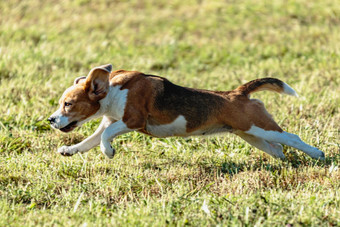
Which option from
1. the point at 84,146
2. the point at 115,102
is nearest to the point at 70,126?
the point at 84,146

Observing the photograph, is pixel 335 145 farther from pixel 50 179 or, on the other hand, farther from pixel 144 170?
pixel 50 179

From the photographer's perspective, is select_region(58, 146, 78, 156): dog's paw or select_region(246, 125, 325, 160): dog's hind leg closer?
select_region(246, 125, 325, 160): dog's hind leg

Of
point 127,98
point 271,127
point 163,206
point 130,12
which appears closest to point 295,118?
point 271,127

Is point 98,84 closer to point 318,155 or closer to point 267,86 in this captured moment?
point 267,86

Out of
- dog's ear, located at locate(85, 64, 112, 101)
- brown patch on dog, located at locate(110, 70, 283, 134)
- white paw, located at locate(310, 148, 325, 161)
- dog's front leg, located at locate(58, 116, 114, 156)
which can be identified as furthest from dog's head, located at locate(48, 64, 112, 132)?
white paw, located at locate(310, 148, 325, 161)

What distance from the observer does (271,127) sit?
525 centimetres

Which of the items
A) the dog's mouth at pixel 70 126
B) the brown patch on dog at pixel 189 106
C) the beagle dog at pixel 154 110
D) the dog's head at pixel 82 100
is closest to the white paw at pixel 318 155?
the beagle dog at pixel 154 110

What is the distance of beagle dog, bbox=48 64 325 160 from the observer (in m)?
4.98

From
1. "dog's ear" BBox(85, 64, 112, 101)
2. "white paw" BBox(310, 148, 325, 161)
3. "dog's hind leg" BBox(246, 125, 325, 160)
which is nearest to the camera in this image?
"dog's ear" BBox(85, 64, 112, 101)

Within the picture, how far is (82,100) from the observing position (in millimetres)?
4996

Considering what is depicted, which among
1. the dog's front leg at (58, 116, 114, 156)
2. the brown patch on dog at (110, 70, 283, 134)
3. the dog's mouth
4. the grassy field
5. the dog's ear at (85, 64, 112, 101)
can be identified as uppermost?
the dog's ear at (85, 64, 112, 101)

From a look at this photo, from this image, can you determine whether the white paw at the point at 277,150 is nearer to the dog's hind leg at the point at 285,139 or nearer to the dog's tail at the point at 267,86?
the dog's hind leg at the point at 285,139

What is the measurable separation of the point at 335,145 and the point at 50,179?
3147 millimetres

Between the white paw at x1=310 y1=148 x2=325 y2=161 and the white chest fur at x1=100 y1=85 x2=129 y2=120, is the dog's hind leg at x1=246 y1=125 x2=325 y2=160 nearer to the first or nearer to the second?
the white paw at x1=310 y1=148 x2=325 y2=161
